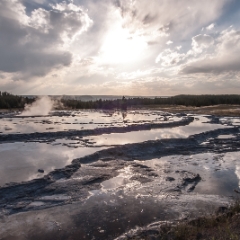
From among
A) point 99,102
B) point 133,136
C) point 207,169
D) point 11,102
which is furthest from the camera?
point 99,102

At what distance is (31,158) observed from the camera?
9844 millimetres

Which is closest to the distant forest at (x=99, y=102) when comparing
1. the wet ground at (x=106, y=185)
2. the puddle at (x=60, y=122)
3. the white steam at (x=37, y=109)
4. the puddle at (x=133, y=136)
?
the white steam at (x=37, y=109)

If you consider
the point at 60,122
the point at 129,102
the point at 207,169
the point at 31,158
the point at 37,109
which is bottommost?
the point at 207,169

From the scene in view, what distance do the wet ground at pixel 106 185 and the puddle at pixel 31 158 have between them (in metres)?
0.03

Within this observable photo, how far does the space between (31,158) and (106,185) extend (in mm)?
4053

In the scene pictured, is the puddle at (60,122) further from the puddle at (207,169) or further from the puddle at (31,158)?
the puddle at (207,169)

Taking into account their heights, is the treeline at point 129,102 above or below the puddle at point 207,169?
above

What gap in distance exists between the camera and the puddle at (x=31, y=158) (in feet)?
25.8

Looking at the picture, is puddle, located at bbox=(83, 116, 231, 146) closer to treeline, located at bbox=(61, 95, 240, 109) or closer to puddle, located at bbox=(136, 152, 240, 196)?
puddle, located at bbox=(136, 152, 240, 196)

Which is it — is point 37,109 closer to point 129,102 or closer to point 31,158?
point 129,102

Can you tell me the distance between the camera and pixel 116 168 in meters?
8.98

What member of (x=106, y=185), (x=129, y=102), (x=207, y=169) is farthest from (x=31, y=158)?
(x=129, y=102)

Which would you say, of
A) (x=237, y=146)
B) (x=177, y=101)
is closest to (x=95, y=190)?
(x=237, y=146)

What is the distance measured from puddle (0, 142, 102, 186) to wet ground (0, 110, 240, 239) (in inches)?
1.2
